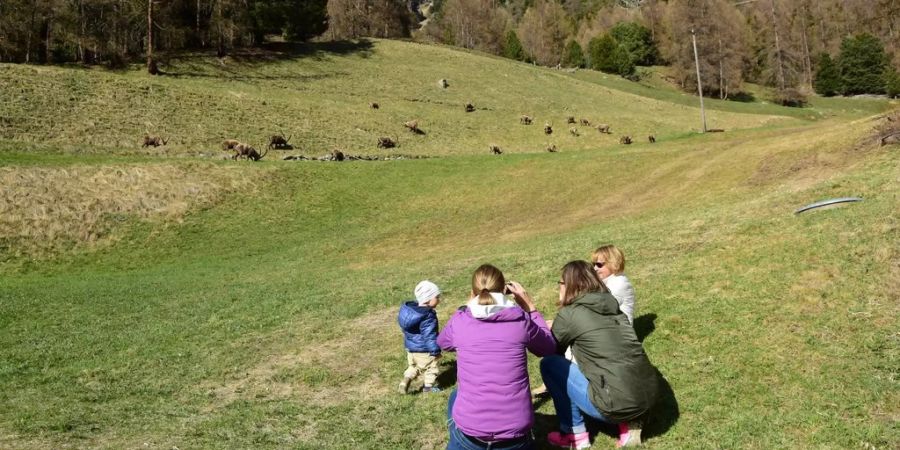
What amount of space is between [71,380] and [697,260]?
41.5ft

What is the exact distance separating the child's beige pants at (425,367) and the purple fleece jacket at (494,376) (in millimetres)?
2807

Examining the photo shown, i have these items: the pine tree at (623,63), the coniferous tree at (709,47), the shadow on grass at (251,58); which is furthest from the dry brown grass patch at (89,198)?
the pine tree at (623,63)

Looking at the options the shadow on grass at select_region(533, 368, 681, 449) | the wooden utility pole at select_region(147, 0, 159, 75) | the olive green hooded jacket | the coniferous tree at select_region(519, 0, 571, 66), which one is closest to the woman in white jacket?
the shadow on grass at select_region(533, 368, 681, 449)

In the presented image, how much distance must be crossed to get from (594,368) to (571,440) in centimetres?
101

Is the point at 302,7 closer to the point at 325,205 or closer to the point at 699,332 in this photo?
the point at 325,205

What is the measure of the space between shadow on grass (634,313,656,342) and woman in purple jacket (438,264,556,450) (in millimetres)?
3722

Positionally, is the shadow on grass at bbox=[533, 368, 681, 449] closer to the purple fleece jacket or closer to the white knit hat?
the purple fleece jacket

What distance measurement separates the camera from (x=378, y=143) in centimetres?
4503

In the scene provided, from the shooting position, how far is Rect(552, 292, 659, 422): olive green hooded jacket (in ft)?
19.4

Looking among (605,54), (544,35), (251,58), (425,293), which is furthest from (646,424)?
(544,35)

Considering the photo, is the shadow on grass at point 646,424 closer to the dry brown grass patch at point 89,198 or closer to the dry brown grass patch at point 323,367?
the dry brown grass patch at point 323,367

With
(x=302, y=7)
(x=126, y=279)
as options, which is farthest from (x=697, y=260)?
(x=302, y=7)

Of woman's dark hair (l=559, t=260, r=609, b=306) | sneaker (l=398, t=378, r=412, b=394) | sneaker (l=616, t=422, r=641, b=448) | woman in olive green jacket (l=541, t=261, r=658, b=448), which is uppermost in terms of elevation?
woman's dark hair (l=559, t=260, r=609, b=306)

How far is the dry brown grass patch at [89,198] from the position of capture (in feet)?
80.6
